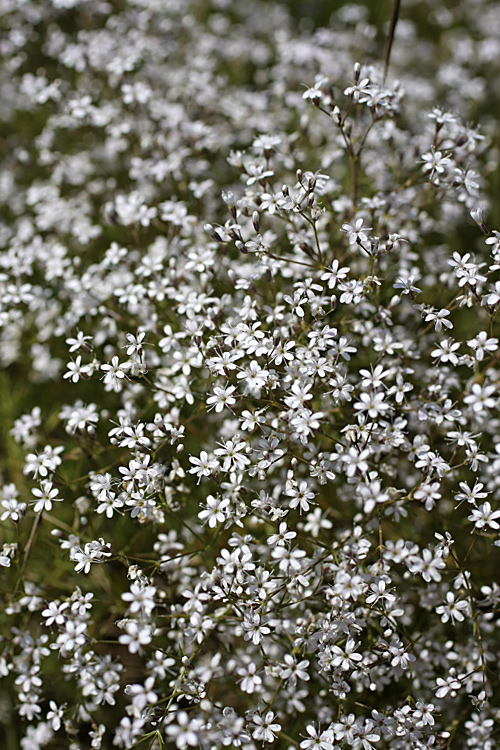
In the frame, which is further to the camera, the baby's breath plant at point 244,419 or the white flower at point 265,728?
the baby's breath plant at point 244,419

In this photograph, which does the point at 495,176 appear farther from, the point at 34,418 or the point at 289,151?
the point at 34,418

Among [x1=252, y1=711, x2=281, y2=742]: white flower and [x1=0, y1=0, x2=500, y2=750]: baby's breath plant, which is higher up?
[x1=0, y1=0, x2=500, y2=750]: baby's breath plant

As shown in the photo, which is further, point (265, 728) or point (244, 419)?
point (244, 419)

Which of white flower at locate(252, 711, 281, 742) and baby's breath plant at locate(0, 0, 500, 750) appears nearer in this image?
white flower at locate(252, 711, 281, 742)

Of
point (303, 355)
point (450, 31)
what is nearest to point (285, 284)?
point (303, 355)

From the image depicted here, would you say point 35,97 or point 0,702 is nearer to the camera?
point 0,702

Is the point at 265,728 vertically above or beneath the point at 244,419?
beneath

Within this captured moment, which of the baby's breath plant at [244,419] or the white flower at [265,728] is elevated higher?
the baby's breath plant at [244,419]

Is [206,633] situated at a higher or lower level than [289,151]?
lower
